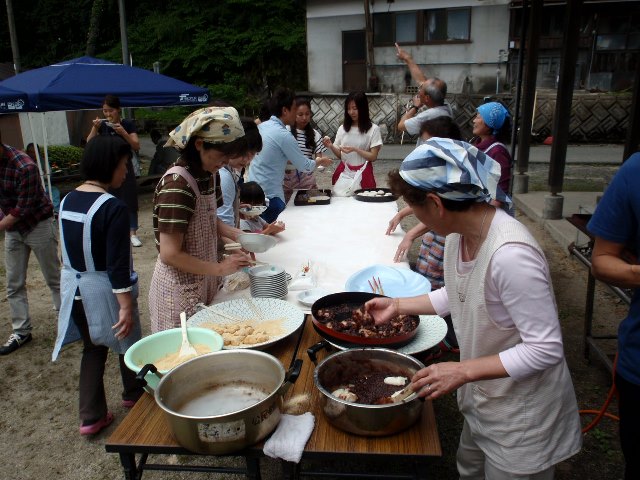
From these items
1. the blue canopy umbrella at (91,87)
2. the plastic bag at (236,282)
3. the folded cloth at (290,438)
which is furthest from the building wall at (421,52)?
the folded cloth at (290,438)

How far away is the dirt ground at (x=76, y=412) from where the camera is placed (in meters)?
2.67

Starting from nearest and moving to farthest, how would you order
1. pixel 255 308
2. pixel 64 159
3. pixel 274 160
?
pixel 255 308 → pixel 274 160 → pixel 64 159

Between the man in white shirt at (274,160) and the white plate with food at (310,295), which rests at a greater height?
the man in white shirt at (274,160)

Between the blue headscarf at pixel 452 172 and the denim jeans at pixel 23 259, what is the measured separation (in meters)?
3.51

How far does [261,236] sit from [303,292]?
1.40 feet

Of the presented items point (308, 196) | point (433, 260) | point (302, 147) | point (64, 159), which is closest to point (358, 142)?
point (302, 147)

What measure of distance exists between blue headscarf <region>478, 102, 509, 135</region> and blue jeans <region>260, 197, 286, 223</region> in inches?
72.7

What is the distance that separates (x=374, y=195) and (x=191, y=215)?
9.61ft

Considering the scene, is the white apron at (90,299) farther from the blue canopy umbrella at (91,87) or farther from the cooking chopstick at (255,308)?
the blue canopy umbrella at (91,87)

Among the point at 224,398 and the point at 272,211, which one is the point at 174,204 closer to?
the point at 224,398

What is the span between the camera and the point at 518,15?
15391mm

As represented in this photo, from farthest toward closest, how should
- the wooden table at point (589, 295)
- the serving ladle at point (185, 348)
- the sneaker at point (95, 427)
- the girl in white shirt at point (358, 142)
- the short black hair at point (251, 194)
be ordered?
the girl in white shirt at point (358, 142) < the short black hair at point (251, 194) < the wooden table at point (589, 295) < the sneaker at point (95, 427) < the serving ladle at point (185, 348)

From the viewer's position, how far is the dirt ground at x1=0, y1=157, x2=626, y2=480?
2668 millimetres

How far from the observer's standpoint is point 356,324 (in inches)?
78.4
